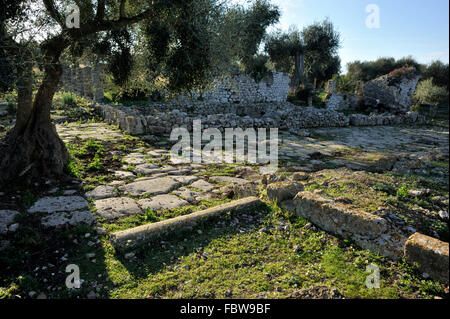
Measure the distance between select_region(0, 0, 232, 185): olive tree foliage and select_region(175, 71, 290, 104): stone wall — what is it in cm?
1280

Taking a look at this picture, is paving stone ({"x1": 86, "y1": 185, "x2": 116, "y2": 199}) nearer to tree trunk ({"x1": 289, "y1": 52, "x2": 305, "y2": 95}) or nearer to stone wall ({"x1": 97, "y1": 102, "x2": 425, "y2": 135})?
stone wall ({"x1": 97, "y1": 102, "x2": 425, "y2": 135})

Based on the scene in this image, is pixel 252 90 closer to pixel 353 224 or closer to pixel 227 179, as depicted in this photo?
pixel 227 179

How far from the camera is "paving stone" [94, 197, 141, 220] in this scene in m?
3.68

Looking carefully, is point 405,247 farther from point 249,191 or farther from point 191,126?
point 191,126

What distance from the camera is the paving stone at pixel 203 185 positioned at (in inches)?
189

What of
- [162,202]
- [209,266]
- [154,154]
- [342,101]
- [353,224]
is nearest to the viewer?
[209,266]

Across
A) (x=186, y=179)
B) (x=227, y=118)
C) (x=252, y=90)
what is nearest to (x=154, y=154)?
(x=186, y=179)

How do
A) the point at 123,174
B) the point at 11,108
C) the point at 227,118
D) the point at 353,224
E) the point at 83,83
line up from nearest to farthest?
the point at 353,224 → the point at 123,174 → the point at 11,108 → the point at 227,118 → the point at 83,83

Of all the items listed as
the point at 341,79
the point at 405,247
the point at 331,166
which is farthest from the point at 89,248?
the point at 341,79

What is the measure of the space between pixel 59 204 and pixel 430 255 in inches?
169

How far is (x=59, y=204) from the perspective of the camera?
3.85 metres

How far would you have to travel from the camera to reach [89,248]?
2.93 meters

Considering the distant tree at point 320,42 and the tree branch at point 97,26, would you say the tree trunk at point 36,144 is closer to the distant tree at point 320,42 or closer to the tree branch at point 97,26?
the tree branch at point 97,26

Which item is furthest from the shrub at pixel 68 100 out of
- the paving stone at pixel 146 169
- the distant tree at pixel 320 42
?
the distant tree at pixel 320 42
